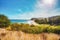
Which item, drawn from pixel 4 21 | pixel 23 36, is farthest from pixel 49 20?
pixel 4 21

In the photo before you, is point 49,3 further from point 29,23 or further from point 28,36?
point 28,36

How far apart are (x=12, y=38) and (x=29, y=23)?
333 mm

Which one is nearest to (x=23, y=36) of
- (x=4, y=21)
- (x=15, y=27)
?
(x=15, y=27)

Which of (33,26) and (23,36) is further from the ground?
(33,26)

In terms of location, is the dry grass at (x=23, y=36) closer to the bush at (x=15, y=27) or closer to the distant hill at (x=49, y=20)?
the bush at (x=15, y=27)

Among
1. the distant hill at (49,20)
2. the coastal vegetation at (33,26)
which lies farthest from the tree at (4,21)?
the distant hill at (49,20)

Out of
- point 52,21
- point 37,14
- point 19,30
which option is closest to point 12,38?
point 19,30

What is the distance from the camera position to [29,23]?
1783mm

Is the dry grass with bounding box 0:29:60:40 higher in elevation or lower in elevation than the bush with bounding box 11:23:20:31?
lower

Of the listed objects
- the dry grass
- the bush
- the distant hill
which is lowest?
the dry grass

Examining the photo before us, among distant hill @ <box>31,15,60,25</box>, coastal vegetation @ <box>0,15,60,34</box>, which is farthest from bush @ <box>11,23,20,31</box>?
distant hill @ <box>31,15,60,25</box>

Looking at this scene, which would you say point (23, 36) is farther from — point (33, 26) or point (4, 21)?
point (4, 21)

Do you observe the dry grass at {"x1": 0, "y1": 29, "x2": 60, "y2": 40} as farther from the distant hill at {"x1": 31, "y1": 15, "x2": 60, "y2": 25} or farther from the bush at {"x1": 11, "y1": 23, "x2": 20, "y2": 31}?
the distant hill at {"x1": 31, "y1": 15, "x2": 60, "y2": 25}

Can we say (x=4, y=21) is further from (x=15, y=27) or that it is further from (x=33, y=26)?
(x=33, y=26)
